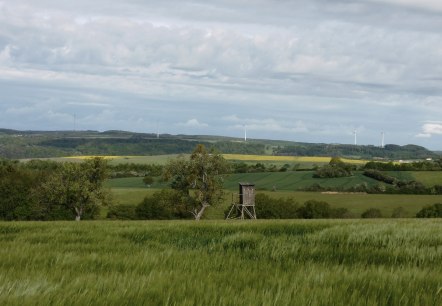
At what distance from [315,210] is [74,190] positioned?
4664 cm

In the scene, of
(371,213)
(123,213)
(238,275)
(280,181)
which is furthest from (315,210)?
(238,275)

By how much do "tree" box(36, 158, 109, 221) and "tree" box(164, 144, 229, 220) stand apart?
44.2ft

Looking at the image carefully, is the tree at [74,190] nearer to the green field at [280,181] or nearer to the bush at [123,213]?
the bush at [123,213]

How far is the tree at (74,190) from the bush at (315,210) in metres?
40.8

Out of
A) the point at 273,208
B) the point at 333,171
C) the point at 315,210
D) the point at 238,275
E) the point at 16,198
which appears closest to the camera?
the point at 238,275

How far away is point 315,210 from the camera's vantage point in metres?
101

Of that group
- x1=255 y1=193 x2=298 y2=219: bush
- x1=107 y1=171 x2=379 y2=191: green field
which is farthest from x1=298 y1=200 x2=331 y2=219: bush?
x1=107 y1=171 x2=379 y2=191: green field

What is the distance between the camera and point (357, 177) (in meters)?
154

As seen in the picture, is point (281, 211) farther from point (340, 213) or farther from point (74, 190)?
point (74, 190)

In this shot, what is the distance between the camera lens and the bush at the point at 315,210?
10081cm

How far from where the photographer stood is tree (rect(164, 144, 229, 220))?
7938 centimetres

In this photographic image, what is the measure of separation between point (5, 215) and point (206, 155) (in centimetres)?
4732

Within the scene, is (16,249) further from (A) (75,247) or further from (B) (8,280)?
(B) (8,280)

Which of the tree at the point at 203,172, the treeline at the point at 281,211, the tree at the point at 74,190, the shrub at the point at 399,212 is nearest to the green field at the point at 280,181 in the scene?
the treeline at the point at 281,211
